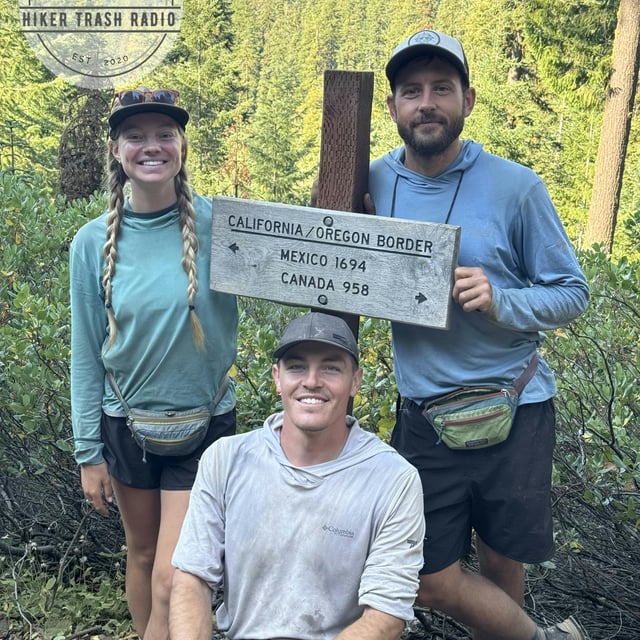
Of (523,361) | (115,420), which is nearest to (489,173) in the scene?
(523,361)

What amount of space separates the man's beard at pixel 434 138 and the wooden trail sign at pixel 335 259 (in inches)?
9.9

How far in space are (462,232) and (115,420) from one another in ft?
4.28

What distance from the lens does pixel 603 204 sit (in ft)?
50.9

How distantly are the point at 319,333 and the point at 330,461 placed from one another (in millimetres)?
363

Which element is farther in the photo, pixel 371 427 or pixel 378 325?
pixel 378 325

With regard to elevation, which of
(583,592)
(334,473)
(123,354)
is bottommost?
(583,592)

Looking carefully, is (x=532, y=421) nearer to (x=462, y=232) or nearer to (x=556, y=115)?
(x=462, y=232)

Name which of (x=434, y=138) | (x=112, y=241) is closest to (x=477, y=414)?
(x=434, y=138)

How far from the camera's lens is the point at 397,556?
7.43ft

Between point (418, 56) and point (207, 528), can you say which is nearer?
point (207, 528)

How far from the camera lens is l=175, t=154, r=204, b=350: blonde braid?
2666 mm

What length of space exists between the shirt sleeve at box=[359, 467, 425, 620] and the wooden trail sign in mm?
493

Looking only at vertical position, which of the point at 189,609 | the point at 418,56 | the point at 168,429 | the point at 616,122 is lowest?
the point at 189,609

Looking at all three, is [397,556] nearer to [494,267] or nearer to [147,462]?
[494,267]
